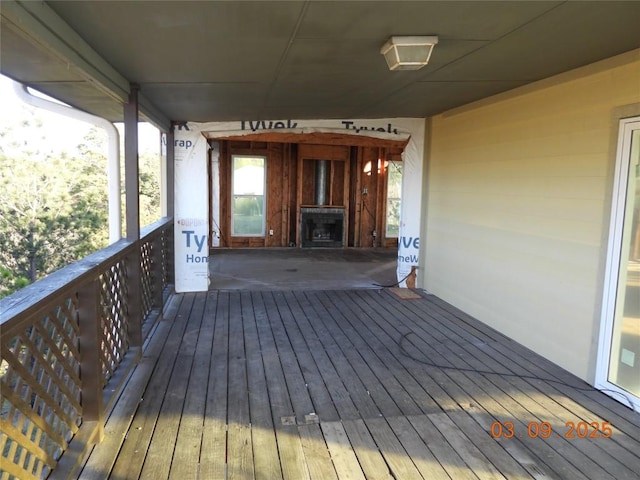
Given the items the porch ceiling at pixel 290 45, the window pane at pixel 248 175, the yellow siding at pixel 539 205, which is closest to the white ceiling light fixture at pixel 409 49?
the porch ceiling at pixel 290 45

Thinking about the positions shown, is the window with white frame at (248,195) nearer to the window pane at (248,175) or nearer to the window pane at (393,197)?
the window pane at (248,175)

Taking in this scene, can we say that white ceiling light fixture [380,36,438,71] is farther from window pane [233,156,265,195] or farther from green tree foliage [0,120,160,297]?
green tree foliage [0,120,160,297]

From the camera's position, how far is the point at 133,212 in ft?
10.8

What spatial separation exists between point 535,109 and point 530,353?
6.55 feet

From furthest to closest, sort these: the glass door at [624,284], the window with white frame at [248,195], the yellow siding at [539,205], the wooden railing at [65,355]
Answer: the window with white frame at [248,195] < the yellow siding at [539,205] < the glass door at [624,284] < the wooden railing at [65,355]

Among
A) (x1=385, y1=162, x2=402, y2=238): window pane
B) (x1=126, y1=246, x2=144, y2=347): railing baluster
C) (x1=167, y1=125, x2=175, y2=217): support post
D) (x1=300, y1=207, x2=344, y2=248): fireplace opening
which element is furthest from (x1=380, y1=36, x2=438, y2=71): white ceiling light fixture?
(x1=385, y1=162, x2=402, y2=238): window pane

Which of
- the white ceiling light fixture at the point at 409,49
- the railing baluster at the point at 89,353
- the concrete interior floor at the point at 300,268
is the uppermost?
the white ceiling light fixture at the point at 409,49

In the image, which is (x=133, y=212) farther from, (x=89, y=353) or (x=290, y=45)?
(x=290, y=45)

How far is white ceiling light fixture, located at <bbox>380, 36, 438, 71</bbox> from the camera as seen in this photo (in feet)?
7.73

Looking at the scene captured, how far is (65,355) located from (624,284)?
10.8 feet
